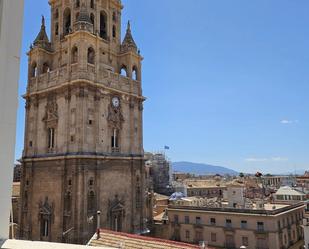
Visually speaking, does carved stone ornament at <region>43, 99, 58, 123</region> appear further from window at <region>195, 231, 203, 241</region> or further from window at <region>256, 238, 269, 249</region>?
window at <region>256, 238, 269, 249</region>

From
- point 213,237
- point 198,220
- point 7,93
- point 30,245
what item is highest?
point 7,93

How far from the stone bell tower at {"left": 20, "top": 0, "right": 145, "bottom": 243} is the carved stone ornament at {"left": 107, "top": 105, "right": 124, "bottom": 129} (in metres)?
0.09

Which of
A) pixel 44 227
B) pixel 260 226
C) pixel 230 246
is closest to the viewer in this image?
pixel 44 227

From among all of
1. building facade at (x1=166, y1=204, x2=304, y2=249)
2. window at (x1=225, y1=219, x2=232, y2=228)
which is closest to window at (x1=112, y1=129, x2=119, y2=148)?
building facade at (x1=166, y1=204, x2=304, y2=249)

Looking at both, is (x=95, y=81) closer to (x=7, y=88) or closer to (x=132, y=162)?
(x=132, y=162)

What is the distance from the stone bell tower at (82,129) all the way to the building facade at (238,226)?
41.6ft

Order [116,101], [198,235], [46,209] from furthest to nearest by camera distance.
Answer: [198,235] < [116,101] < [46,209]

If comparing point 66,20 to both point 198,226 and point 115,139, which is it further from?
point 198,226

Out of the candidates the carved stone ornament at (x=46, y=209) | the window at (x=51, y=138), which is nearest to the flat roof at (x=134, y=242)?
the carved stone ornament at (x=46, y=209)

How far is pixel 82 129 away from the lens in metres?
24.8

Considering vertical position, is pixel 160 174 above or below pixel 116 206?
above

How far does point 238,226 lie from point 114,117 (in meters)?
20.8

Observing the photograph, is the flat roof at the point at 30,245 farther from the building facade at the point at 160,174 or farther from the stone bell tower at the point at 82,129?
the building facade at the point at 160,174

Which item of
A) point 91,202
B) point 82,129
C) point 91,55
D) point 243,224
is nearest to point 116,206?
point 91,202
